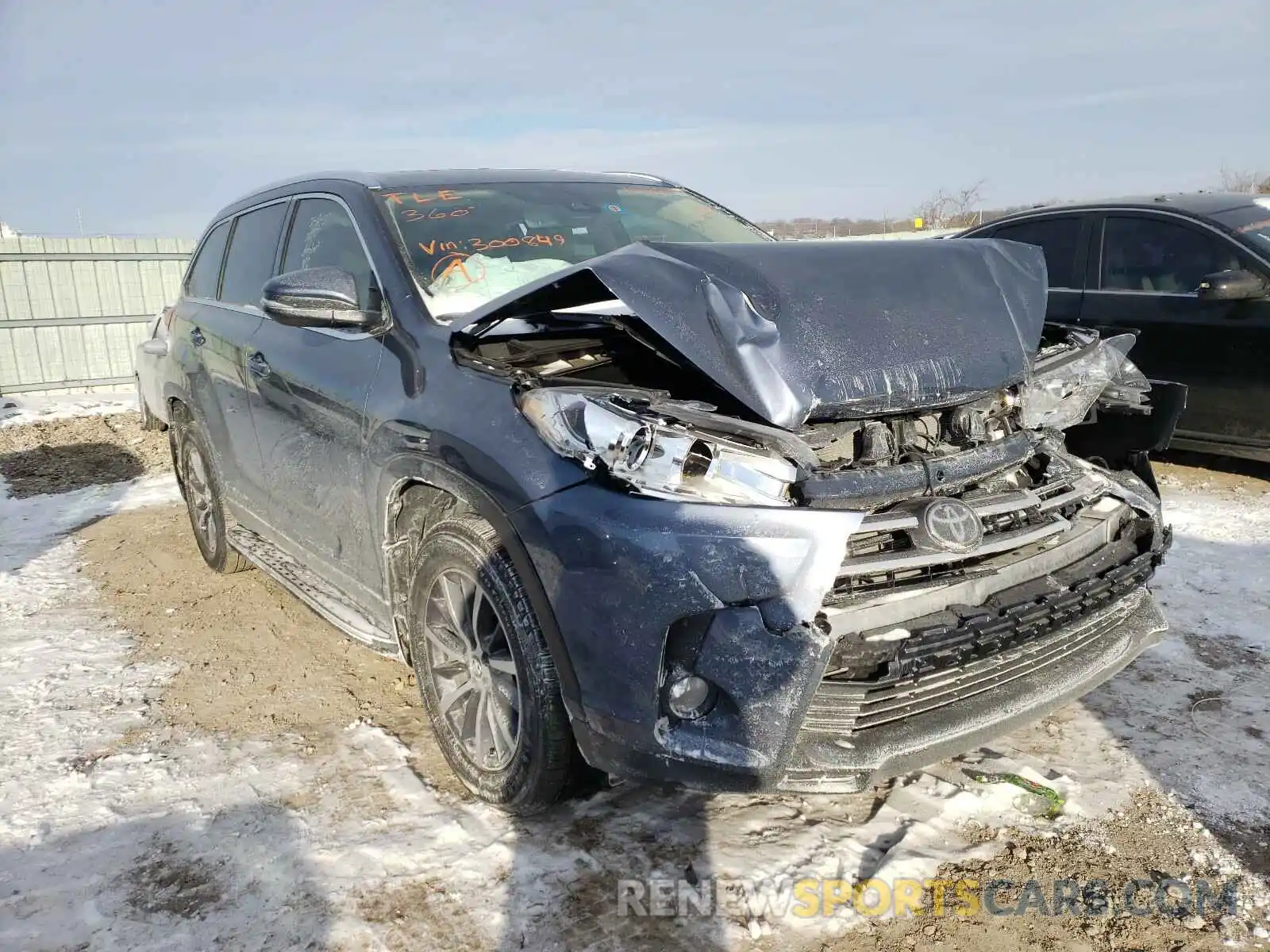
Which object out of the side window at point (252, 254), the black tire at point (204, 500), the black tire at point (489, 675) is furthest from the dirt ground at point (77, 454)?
the black tire at point (489, 675)

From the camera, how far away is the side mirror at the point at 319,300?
304 centimetres

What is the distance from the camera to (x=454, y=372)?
2.71 metres

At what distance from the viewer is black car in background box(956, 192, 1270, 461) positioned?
559cm

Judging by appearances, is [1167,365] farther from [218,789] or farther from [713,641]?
[218,789]

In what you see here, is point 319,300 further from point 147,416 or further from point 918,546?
point 147,416

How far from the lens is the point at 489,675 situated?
8.81ft

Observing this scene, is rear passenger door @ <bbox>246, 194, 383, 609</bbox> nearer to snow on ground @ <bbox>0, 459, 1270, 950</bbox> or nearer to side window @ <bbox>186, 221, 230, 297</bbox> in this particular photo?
snow on ground @ <bbox>0, 459, 1270, 950</bbox>

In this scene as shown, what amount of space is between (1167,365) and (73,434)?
9691 mm

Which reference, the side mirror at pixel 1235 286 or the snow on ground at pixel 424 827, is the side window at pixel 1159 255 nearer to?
the side mirror at pixel 1235 286

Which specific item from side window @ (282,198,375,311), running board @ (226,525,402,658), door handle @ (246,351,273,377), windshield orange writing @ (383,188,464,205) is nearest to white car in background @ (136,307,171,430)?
running board @ (226,525,402,658)

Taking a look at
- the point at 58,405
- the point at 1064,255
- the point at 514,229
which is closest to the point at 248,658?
the point at 514,229

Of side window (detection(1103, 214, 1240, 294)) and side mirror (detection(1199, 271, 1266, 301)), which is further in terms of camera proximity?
side window (detection(1103, 214, 1240, 294))

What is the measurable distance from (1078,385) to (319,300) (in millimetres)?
2460

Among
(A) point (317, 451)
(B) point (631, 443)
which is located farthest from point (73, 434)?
(B) point (631, 443)
